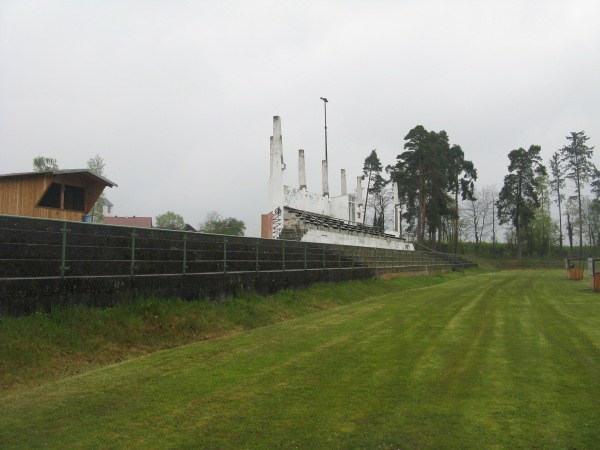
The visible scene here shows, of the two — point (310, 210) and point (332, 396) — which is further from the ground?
point (310, 210)

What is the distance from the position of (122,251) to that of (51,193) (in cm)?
724

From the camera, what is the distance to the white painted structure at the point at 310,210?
2889cm

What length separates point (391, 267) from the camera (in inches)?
1212

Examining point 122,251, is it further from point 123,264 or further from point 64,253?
point 64,253

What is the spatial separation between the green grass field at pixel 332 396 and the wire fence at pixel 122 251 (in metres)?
2.34

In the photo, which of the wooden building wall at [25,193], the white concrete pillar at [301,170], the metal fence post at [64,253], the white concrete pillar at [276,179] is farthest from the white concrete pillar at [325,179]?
the metal fence post at [64,253]

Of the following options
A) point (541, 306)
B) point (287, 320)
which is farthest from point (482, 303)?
point (287, 320)

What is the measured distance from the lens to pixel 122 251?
10.3 m

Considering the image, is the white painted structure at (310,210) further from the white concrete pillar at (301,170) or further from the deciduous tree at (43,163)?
the deciduous tree at (43,163)

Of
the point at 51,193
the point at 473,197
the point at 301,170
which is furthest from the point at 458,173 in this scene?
the point at 51,193

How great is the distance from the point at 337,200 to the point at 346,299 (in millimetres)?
26480

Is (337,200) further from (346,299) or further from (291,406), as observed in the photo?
(291,406)

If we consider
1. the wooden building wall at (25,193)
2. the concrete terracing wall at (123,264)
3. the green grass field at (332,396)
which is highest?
the wooden building wall at (25,193)

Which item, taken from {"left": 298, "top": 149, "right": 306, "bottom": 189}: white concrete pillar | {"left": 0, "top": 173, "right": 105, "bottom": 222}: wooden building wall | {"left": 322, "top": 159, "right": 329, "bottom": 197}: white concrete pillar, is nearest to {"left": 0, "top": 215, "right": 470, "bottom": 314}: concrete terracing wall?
{"left": 0, "top": 173, "right": 105, "bottom": 222}: wooden building wall
